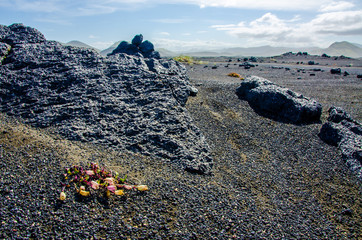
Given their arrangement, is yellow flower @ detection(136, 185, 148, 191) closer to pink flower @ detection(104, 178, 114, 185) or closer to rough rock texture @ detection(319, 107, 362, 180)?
pink flower @ detection(104, 178, 114, 185)

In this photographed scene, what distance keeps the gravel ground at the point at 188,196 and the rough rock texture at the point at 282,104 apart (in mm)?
2667

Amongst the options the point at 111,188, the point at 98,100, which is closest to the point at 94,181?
the point at 111,188

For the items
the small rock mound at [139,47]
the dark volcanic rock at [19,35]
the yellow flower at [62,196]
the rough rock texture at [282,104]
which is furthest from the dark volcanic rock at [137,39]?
the yellow flower at [62,196]

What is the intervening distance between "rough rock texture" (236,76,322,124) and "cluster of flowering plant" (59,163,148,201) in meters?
8.62

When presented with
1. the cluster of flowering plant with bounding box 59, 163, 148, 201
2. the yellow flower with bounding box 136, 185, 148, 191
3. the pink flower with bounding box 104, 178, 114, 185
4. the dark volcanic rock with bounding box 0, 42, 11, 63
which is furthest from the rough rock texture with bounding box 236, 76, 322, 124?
the dark volcanic rock with bounding box 0, 42, 11, 63

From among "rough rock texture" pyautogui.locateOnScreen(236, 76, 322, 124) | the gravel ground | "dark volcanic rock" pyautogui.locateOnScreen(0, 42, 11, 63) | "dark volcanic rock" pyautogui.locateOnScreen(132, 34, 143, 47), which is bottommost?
the gravel ground

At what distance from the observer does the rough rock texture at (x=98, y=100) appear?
A: 7.19 meters

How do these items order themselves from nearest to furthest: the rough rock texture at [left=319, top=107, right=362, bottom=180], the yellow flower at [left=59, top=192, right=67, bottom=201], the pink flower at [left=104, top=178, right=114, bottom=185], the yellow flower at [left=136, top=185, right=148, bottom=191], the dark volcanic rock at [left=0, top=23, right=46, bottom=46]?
the yellow flower at [left=59, top=192, right=67, bottom=201] → the pink flower at [left=104, top=178, right=114, bottom=185] → the yellow flower at [left=136, top=185, right=148, bottom=191] → the rough rock texture at [left=319, top=107, right=362, bottom=180] → the dark volcanic rock at [left=0, top=23, right=46, bottom=46]

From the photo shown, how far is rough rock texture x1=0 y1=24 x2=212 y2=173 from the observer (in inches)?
283

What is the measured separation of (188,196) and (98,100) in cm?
458

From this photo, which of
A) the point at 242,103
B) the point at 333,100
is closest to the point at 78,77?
the point at 242,103

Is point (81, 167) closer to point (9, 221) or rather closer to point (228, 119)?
point (9, 221)

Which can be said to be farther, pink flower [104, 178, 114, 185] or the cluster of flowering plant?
pink flower [104, 178, 114, 185]

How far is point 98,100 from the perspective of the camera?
8055mm
